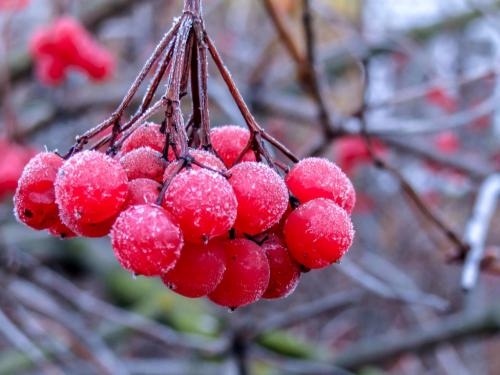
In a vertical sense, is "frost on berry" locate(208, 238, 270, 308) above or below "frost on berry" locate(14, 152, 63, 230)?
below

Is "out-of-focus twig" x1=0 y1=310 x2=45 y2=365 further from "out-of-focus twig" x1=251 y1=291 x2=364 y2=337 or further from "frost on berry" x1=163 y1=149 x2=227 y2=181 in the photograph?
"frost on berry" x1=163 y1=149 x2=227 y2=181

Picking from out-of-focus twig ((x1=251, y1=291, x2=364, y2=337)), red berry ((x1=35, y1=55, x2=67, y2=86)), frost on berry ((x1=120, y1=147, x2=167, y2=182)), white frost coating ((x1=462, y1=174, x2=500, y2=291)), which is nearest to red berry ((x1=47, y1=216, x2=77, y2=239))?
frost on berry ((x1=120, y1=147, x2=167, y2=182))

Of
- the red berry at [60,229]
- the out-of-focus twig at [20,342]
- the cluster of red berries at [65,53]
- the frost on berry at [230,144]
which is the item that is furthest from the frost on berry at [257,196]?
the cluster of red berries at [65,53]

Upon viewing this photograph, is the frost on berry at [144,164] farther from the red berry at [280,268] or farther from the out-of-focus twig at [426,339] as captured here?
the out-of-focus twig at [426,339]

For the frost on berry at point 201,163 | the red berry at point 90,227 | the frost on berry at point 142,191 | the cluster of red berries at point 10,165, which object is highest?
the frost on berry at point 201,163

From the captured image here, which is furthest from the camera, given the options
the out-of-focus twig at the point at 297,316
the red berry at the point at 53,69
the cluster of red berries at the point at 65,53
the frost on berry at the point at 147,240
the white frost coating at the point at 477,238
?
the red berry at the point at 53,69

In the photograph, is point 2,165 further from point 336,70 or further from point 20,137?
point 336,70
